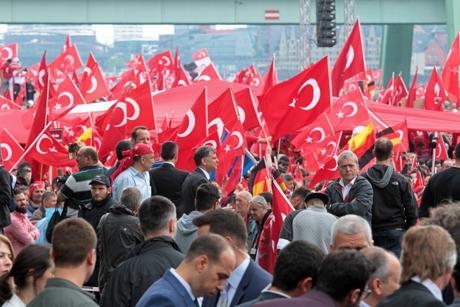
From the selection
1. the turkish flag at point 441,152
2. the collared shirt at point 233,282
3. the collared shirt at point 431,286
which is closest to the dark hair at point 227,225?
the collared shirt at point 233,282

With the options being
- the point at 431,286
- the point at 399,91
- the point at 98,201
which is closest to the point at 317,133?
the point at 98,201

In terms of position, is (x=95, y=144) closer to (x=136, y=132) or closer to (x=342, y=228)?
(x=136, y=132)

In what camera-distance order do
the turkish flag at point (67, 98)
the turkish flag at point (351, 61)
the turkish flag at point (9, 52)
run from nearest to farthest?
the turkish flag at point (351, 61), the turkish flag at point (67, 98), the turkish flag at point (9, 52)

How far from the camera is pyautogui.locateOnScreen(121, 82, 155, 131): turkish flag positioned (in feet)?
54.3

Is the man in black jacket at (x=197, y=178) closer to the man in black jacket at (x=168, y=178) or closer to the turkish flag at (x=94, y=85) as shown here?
the man in black jacket at (x=168, y=178)

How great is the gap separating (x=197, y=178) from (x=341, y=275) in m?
5.72

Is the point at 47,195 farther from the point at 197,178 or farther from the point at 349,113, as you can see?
the point at 349,113

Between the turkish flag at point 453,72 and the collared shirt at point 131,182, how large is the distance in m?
14.8

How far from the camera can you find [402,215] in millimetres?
11625

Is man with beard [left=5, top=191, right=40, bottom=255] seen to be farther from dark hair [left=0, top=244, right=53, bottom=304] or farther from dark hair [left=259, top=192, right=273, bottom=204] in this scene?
dark hair [left=0, top=244, right=53, bottom=304]

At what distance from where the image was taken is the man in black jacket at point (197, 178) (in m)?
11.6

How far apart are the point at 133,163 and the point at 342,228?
423cm

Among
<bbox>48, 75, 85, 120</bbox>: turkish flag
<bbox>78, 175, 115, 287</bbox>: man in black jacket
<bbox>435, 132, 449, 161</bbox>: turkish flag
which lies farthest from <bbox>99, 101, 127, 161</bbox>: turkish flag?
<bbox>48, 75, 85, 120</bbox>: turkish flag

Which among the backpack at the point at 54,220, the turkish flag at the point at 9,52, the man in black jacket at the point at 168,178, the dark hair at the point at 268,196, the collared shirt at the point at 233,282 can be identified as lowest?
the turkish flag at the point at 9,52
